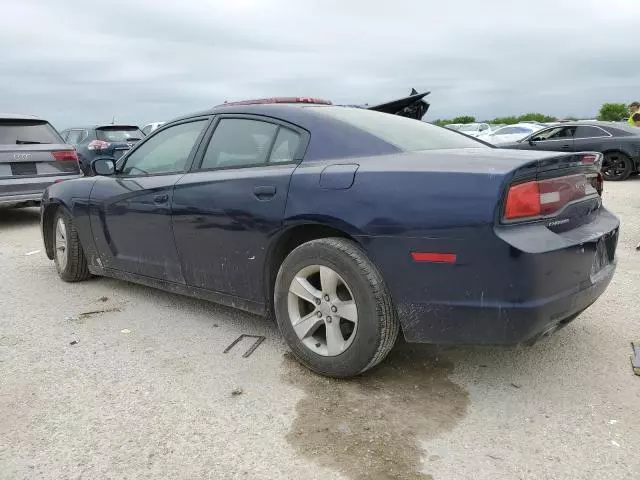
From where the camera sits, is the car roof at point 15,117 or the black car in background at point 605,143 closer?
the car roof at point 15,117

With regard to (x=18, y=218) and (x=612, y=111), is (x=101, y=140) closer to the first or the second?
(x=18, y=218)

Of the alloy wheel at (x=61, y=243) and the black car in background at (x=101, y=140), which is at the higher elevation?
the black car in background at (x=101, y=140)

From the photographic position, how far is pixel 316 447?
2455 mm

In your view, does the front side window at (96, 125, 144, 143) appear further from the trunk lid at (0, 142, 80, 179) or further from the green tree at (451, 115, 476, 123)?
the green tree at (451, 115, 476, 123)

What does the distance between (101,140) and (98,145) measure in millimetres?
235

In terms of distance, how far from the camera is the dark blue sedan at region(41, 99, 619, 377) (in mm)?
2535

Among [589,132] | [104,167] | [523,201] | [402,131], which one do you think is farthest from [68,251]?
[589,132]

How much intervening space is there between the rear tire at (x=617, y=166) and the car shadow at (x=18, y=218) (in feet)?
37.6

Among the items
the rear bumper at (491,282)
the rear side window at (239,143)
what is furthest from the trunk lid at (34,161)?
the rear bumper at (491,282)

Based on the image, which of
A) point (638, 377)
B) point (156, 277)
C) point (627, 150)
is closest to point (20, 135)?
point (156, 277)

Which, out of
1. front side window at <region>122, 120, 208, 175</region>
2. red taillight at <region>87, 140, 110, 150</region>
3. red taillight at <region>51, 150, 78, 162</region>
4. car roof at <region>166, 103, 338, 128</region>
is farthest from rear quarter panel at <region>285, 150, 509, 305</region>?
red taillight at <region>87, 140, 110, 150</region>

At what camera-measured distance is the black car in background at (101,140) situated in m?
12.4

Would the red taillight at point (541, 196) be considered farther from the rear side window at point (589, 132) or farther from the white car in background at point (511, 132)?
the white car in background at point (511, 132)

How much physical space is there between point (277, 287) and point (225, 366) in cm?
56
